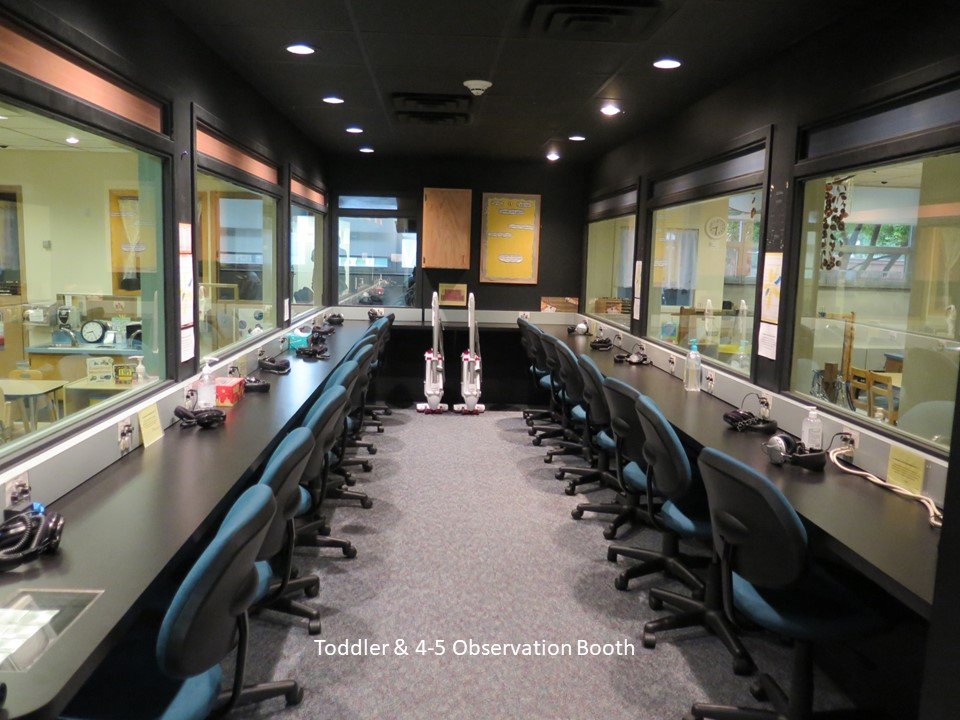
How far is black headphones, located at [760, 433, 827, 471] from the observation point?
2.44 metres

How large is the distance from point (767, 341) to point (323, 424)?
2.07m

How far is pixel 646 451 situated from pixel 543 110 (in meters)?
2.79

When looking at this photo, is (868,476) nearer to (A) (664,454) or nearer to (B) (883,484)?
(B) (883,484)

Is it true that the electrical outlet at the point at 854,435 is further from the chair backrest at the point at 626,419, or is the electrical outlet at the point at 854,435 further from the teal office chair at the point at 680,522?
the chair backrest at the point at 626,419

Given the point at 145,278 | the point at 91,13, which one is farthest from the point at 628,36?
the point at 145,278

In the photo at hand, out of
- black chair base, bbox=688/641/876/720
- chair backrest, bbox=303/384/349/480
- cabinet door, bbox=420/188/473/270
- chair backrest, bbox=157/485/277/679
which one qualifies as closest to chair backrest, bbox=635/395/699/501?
black chair base, bbox=688/641/876/720

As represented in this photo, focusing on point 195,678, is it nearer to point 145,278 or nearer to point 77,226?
point 145,278

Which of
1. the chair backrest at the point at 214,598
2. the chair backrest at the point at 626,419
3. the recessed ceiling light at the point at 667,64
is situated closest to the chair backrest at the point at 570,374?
the chair backrest at the point at 626,419

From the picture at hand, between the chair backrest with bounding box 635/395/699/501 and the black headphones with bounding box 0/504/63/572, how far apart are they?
1872mm

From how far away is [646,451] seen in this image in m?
2.69

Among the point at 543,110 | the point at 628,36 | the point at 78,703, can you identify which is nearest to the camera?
the point at 78,703

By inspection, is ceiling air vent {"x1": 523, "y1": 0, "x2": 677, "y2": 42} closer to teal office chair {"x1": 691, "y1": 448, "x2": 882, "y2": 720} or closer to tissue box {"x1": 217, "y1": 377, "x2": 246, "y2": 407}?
teal office chair {"x1": 691, "y1": 448, "x2": 882, "y2": 720}

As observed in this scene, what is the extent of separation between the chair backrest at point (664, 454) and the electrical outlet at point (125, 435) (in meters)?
1.83

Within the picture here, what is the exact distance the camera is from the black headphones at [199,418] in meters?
2.82
